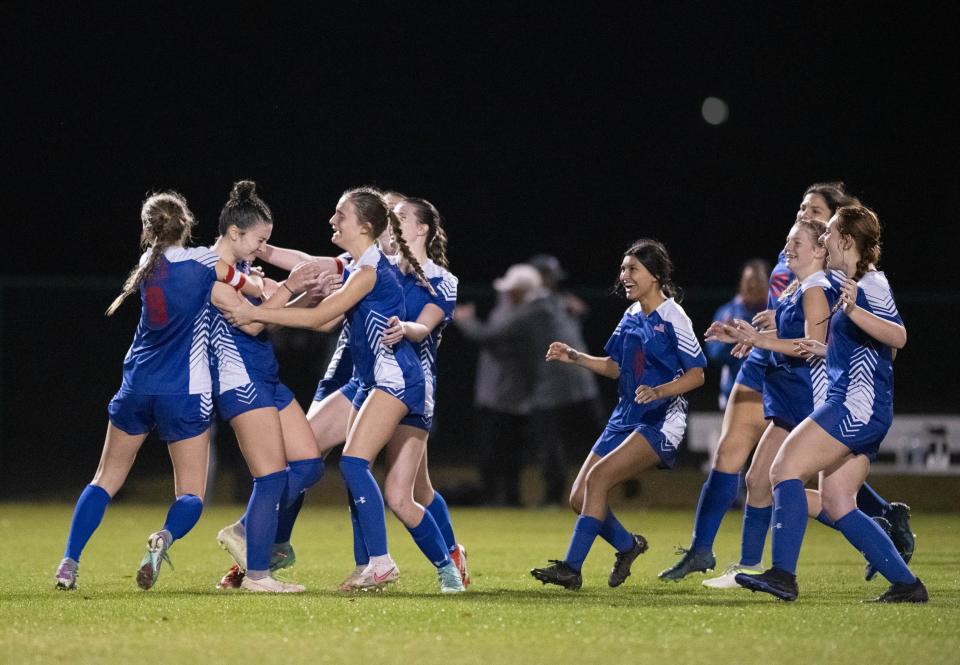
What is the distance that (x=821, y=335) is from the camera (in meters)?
7.40

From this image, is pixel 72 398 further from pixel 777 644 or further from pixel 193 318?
pixel 777 644

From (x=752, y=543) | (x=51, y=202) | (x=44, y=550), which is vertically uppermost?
(x=51, y=202)

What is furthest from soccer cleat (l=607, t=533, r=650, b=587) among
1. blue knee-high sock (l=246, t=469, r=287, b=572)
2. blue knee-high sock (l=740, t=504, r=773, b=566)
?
blue knee-high sock (l=246, t=469, r=287, b=572)

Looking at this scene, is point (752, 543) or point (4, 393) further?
point (4, 393)

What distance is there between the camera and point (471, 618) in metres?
6.41

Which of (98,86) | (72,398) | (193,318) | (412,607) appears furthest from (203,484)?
(98,86)

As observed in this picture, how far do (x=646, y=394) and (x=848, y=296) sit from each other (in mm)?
1266

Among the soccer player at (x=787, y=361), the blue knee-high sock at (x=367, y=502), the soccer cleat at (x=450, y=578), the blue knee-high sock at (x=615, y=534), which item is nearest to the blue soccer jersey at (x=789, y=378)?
the soccer player at (x=787, y=361)

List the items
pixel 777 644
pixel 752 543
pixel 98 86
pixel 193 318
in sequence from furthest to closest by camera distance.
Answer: pixel 98 86, pixel 752 543, pixel 193 318, pixel 777 644

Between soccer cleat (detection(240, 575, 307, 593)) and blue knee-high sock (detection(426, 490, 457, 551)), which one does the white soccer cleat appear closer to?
blue knee-high sock (detection(426, 490, 457, 551))

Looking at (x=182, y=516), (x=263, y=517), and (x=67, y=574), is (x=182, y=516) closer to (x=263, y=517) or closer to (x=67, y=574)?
(x=263, y=517)

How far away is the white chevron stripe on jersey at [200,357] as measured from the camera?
24.1ft

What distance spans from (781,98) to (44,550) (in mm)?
14460

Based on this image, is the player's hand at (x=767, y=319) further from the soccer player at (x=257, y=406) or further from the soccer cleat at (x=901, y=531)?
the soccer player at (x=257, y=406)
